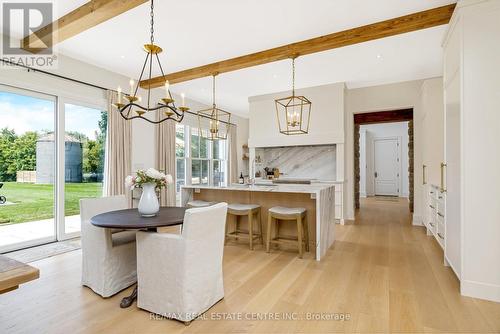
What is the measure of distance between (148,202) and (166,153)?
3.35 metres

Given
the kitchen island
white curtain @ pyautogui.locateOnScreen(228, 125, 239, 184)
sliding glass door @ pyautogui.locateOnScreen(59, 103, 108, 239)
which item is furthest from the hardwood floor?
white curtain @ pyautogui.locateOnScreen(228, 125, 239, 184)

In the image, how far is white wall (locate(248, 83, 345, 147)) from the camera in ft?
18.0

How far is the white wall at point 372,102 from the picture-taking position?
5301mm

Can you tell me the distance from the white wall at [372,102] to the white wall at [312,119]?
370 millimetres

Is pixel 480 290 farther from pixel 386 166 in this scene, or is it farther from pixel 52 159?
pixel 386 166

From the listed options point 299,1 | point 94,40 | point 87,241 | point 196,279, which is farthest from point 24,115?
point 299,1

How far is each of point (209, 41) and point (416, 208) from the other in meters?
4.96

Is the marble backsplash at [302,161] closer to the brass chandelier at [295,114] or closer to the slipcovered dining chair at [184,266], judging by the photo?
the brass chandelier at [295,114]

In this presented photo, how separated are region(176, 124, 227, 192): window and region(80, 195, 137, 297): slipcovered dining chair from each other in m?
3.65

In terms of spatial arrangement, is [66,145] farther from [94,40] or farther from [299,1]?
[299,1]

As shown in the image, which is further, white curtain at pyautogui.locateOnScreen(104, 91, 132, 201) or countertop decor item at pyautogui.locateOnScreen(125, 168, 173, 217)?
white curtain at pyautogui.locateOnScreen(104, 91, 132, 201)

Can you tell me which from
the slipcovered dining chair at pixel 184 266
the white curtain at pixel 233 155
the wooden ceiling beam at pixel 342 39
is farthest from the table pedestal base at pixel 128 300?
the white curtain at pixel 233 155

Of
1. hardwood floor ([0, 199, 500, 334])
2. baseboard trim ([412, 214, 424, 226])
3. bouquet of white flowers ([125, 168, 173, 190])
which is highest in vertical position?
bouquet of white flowers ([125, 168, 173, 190])

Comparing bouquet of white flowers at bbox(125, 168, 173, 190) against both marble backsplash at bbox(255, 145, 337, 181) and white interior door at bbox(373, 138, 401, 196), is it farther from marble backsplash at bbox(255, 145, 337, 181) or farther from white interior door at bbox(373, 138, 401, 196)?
white interior door at bbox(373, 138, 401, 196)
